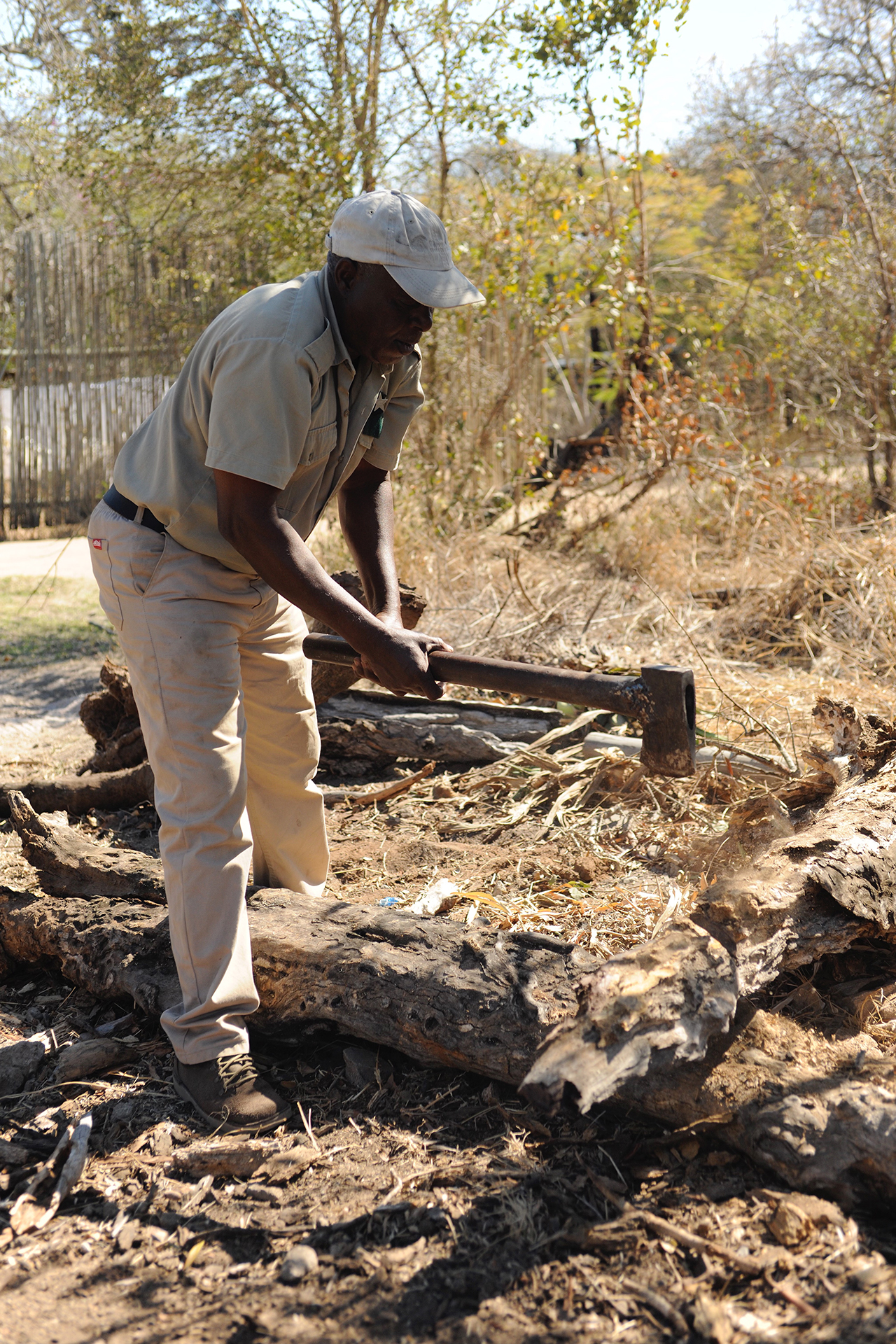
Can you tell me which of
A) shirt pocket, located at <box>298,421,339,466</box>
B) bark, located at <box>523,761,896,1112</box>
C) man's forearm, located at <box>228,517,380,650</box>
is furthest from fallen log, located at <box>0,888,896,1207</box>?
shirt pocket, located at <box>298,421,339,466</box>

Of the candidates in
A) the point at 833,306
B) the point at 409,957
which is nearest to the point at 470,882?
the point at 409,957

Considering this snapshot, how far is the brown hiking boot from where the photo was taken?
6.95ft

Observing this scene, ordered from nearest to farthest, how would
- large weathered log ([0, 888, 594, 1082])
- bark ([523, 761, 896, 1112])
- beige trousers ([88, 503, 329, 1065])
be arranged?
1. bark ([523, 761, 896, 1112])
2. large weathered log ([0, 888, 594, 1082])
3. beige trousers ([88, 503, 329, 1065])

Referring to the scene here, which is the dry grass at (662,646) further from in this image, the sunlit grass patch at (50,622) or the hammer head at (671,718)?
the sunlit grass patch at (50,622)

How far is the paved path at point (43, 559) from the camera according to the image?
27.0 ft

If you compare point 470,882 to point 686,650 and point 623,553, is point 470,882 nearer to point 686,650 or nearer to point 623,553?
point 686,650

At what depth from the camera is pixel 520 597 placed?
551 cm

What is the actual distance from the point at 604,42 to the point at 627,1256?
269 inches

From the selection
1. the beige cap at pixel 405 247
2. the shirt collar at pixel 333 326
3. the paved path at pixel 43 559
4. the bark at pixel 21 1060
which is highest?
the beige cap at pixel 405 247

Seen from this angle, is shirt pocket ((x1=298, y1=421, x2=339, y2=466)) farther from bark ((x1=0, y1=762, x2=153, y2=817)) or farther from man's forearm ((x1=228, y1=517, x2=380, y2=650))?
bark ((x1=0, y1=762, x2=153, y2=817))

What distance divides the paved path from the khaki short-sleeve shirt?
18.8 ft

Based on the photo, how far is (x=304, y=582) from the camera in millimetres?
2217

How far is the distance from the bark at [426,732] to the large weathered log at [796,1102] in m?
2.18

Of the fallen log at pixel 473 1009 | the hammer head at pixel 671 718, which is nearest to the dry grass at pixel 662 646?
the fallen log at pixel 473 1009
